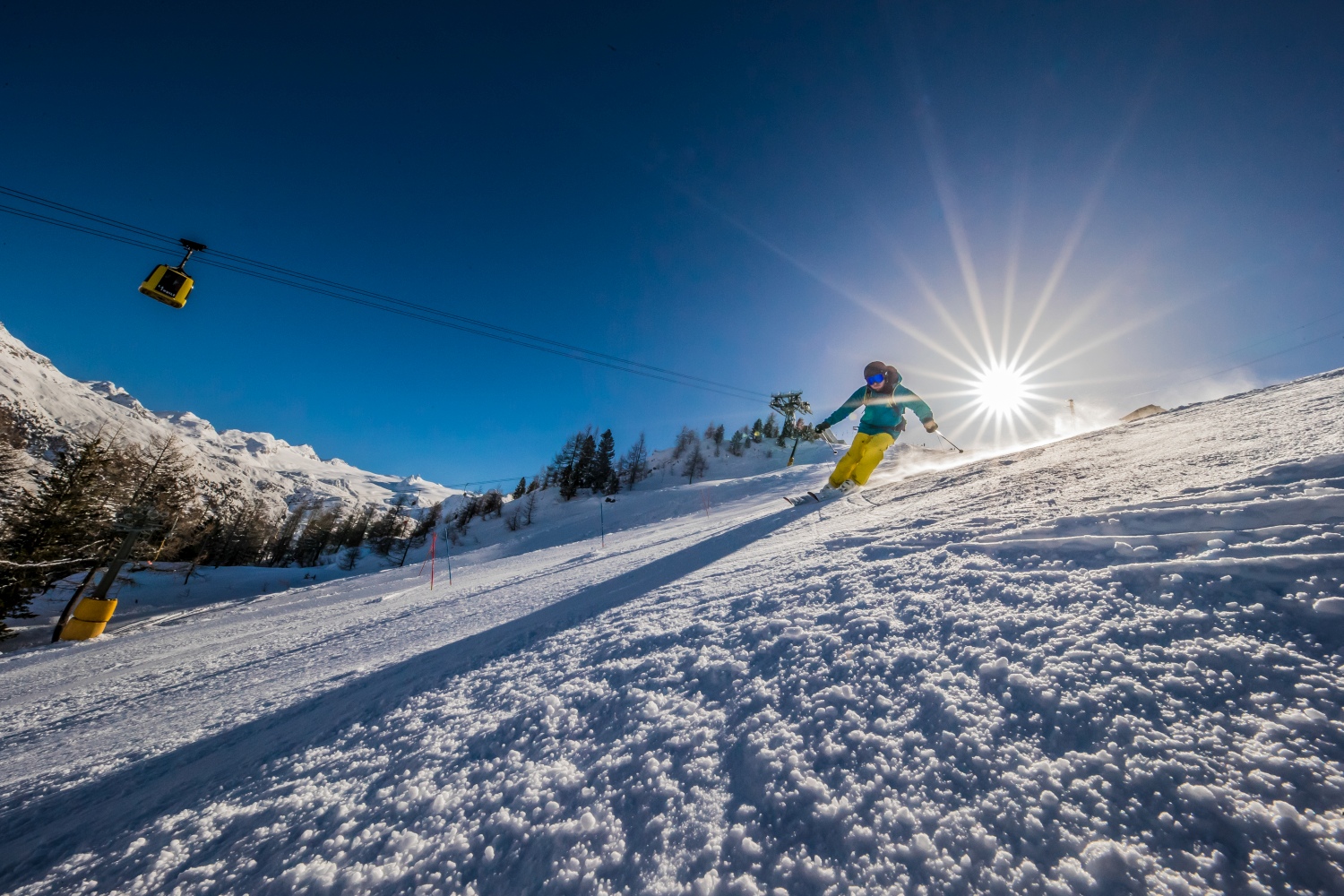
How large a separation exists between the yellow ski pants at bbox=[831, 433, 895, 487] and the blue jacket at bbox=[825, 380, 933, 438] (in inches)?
4.9

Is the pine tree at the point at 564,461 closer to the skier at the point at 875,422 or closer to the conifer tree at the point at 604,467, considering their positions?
the conifer tree at the point at 604,467

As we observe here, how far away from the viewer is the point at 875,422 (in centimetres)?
831

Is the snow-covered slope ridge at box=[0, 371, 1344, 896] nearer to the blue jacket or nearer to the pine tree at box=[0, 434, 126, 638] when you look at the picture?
the blue jacket

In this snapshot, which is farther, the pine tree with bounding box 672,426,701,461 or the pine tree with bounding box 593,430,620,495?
the pine tree with bounding box 672,426,701,461

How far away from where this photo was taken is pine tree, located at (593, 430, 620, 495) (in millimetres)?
51250

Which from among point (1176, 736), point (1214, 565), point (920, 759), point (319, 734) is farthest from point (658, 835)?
point (1214, 565)

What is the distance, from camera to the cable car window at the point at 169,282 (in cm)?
745

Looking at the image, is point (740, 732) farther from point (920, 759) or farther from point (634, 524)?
point (634, 524)

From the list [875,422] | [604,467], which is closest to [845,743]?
[875,422]

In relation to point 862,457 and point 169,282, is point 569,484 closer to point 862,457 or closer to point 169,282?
point 169,282

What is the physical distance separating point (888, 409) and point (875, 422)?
31 centimetres

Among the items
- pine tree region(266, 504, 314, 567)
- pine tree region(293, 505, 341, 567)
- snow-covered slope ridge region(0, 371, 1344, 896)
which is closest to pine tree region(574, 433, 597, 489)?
pine tree region(293, 505, 341, 567)

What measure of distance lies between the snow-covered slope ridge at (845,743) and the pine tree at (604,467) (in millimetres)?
48192

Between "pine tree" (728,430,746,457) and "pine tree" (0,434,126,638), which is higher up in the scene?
"pine tree" (728,430,746,457)
